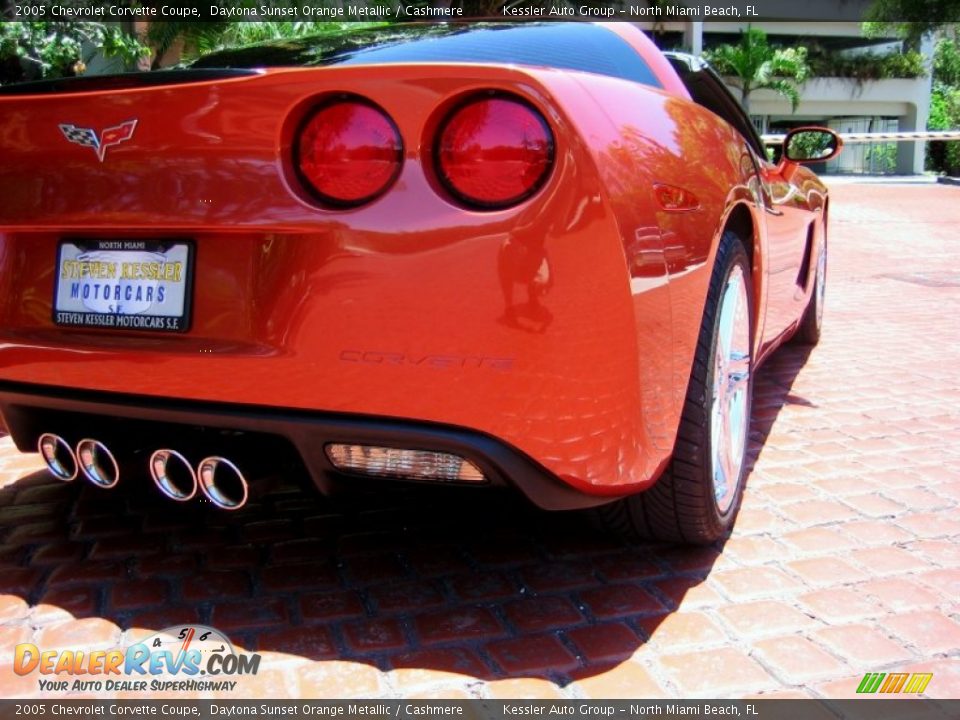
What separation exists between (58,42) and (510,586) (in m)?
7.17

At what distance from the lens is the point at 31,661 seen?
1917 millimetres

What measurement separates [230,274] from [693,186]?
110 cm

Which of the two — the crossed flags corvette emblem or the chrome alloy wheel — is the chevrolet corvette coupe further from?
the chrome alloy wheel

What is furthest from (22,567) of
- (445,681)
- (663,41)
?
(663,41)

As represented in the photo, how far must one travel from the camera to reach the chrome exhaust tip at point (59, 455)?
219 cm

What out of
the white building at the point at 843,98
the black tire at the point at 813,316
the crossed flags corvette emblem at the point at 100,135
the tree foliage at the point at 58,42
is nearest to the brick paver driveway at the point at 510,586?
the crossed flags corvette emblem at the point at 100,135

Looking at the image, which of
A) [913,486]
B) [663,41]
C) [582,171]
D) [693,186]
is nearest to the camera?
[582,171]

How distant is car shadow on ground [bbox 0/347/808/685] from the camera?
1.99 meters

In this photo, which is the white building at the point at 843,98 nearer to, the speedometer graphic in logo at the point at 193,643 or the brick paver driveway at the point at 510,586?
the brick paver driveway at the point at 510,586

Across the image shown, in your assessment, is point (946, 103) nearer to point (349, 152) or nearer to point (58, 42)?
point (58, 42)

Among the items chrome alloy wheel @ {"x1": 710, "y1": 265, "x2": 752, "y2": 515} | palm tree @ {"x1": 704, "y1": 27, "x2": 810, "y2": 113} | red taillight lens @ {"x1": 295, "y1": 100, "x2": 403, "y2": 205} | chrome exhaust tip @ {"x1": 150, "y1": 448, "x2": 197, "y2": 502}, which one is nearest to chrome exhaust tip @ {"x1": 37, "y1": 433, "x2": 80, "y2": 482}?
chrome exhaust tip @ {"x1": 150, "y1": 448, "x2": 197, "y2": 502}

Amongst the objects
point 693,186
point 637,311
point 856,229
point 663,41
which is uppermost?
point 663,41

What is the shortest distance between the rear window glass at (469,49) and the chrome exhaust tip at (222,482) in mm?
917

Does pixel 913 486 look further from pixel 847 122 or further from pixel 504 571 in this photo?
pixel 847 122
